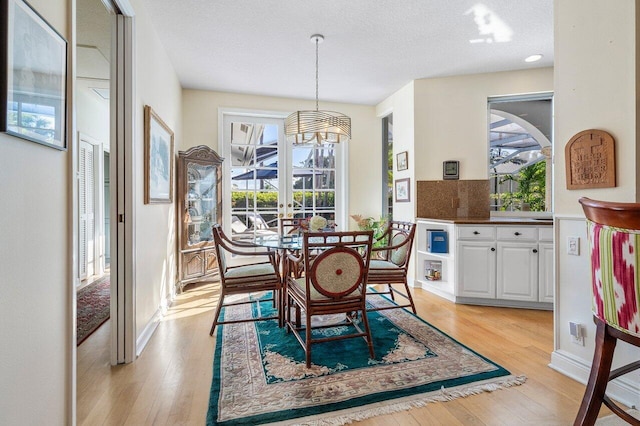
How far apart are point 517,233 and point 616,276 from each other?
2.26m

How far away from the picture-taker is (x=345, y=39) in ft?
10.1

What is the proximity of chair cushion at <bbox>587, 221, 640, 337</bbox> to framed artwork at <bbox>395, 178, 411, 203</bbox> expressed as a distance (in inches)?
117

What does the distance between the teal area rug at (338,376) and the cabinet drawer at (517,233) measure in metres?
1.36

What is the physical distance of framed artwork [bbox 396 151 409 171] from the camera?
4.30 metres

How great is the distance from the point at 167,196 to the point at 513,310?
3.77 m

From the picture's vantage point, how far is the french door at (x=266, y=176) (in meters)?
4.69

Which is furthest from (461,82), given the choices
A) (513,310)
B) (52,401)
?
(52,401)

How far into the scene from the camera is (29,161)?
112cm

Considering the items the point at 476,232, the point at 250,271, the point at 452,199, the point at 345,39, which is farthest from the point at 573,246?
the point at 345,39

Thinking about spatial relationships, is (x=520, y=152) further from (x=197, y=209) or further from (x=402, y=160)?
(x=197, y=209)

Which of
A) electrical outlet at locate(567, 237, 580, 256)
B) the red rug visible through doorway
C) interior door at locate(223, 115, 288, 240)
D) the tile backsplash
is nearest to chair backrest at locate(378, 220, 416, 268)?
the tile backsplash

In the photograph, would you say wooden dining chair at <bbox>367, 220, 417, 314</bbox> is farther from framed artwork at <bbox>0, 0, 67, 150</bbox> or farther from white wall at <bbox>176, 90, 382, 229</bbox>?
framed artwork at <bbox>0, 0, 67, 150</bbox>

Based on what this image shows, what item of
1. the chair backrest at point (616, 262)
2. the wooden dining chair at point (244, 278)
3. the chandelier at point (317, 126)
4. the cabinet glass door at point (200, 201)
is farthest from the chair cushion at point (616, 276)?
the cabinet glass door at point (200, 201)

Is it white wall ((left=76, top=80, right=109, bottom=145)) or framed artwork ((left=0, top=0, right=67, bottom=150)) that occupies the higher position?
white wall ((left=76, top=80, right=109, bottom=145))
